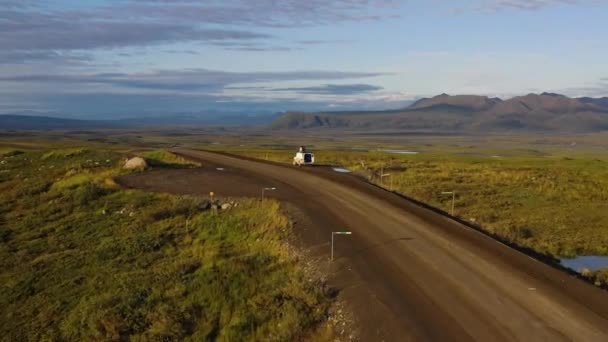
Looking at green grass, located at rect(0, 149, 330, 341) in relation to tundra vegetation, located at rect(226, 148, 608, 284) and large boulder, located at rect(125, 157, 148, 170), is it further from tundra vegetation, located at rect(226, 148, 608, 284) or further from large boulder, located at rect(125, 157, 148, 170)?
tundra vegetation, located at rect(226, 148, 608, 284)

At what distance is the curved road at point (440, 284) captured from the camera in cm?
1396

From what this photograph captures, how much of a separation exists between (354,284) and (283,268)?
3035mm

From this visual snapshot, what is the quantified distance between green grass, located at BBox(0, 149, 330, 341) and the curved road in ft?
5.15

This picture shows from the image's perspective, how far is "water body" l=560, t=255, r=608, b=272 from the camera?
2234 centimetres

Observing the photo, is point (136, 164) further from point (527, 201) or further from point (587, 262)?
point (587, 262)

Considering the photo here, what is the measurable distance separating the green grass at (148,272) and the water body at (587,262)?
11563mm

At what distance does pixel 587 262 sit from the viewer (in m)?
23.3

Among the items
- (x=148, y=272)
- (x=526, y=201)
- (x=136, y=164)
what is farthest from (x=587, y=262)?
(x=136, y=164)

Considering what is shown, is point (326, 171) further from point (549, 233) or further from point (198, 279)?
point (198, 279)

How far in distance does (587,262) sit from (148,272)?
17850 millimetres

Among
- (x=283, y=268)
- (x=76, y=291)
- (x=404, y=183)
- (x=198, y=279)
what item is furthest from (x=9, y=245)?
(x=404, y=183)

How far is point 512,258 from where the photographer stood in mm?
19609

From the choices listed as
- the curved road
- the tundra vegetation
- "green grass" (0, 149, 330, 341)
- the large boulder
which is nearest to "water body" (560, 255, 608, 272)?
the tundra vegetation

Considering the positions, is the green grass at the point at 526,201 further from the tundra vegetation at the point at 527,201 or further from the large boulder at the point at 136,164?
the large boulder at the point at 136,164
